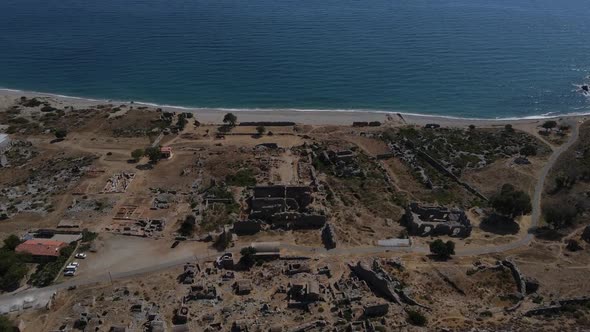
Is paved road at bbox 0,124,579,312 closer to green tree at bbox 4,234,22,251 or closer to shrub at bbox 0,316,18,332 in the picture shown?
shrub at bbox 0,316,18,332

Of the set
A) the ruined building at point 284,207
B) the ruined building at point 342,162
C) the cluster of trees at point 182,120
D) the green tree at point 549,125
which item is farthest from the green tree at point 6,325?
the green tree at point 549,125

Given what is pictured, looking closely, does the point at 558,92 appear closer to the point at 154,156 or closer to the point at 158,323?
the point at 154,156

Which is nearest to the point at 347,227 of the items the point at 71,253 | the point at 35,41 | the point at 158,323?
the point at 158,323

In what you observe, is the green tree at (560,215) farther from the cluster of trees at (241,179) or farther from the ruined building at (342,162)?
the cluster of trees at (241,179)

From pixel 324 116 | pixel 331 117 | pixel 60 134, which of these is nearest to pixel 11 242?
pixel 60 134

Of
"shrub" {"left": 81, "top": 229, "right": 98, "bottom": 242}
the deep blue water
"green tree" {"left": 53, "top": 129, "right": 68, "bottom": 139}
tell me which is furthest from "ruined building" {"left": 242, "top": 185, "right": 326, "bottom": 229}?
the deep blue water

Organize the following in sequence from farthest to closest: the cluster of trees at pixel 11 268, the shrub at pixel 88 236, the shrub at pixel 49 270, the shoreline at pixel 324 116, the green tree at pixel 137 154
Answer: the shoreline at pixel 324 116, the green tree at pixel 137 154, the shrub at pixel 88 236, the shrub at pixel 49 270, the cluster of trees at pixel 11 268
